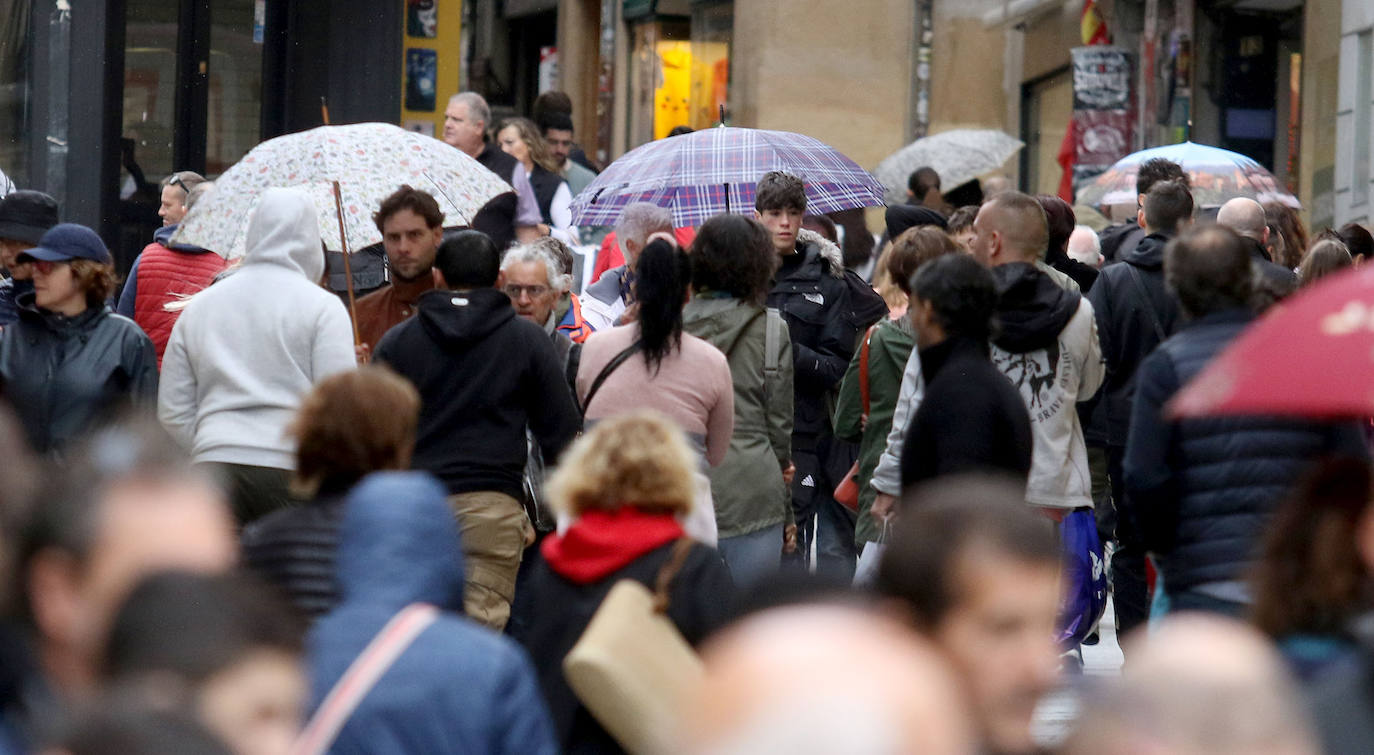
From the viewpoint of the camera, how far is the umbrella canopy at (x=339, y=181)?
820 cm

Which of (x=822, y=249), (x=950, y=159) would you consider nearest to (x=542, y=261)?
(x=822, y=249)

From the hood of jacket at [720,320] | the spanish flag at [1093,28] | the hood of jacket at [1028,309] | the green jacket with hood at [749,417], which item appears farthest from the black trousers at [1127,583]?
the spanish flag at [1093,28]

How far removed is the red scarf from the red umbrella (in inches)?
54.2

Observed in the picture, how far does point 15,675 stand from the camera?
10.6ft

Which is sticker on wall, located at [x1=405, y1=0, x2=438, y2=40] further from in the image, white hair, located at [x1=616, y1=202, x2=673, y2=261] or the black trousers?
the black trousers

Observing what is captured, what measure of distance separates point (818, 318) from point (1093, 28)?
41.4 ft

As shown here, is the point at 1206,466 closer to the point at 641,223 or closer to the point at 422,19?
the point at 641,223

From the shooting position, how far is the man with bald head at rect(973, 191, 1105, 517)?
23.7 feet

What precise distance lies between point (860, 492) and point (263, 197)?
2447 millimetres

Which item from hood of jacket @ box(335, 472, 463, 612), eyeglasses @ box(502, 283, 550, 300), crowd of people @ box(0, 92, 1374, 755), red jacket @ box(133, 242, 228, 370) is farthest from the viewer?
red jacket @ box(133, 242, 228, 370)

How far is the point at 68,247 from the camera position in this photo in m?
7.45

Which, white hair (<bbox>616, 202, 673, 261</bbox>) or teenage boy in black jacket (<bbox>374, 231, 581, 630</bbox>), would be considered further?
white hair (<bbox>616, 202, 673, 261</bbox>)

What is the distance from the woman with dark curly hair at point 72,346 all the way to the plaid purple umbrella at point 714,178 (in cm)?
289

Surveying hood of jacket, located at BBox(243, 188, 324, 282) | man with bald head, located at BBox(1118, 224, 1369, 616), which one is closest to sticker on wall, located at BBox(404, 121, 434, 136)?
hood of jacket, located at BBox(243, 188, 324, 282)
